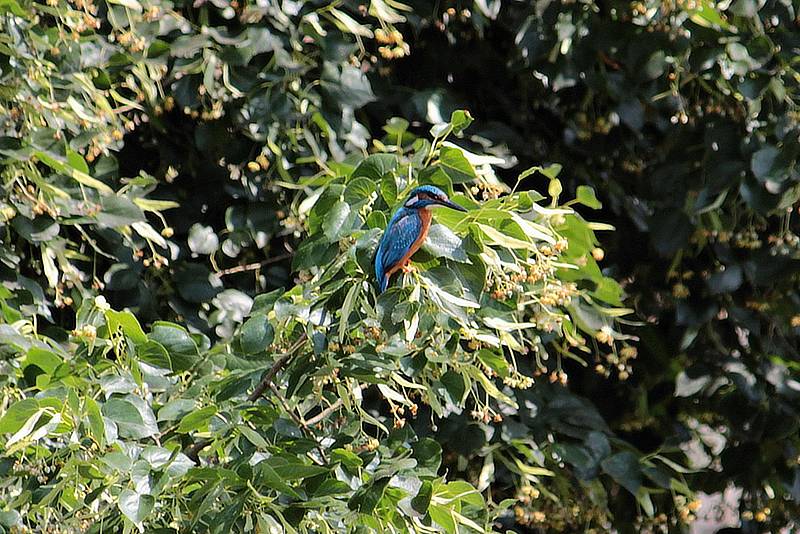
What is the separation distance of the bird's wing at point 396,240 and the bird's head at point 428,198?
15 mm

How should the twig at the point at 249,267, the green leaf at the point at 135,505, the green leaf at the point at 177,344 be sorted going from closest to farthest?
the green leaf at the point at 135,505, the green leaf at the point at 177,344, the twig at the point at 249,267

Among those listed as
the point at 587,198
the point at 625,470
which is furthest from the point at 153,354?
the point at 625,470

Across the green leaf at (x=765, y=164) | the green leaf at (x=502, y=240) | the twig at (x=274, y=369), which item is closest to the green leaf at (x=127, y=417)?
the twig at (x=274, y=369)

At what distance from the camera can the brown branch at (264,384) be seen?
1.04m

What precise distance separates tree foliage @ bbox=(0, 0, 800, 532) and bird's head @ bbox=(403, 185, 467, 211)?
0.03m

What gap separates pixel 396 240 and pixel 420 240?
0.02 meters

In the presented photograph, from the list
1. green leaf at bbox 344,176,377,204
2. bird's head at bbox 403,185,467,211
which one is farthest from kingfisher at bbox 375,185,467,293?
green leaf at bbox 344,176,377,204

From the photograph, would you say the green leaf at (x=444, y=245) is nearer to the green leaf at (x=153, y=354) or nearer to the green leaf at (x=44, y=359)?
the green leaf at (x=153, y=354)

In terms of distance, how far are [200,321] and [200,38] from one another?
410 mm

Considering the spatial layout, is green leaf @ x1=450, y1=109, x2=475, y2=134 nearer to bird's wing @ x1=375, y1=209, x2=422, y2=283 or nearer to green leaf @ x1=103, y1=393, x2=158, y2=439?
bird's wing @ x1=375, y1=209, x2=422, y2=283

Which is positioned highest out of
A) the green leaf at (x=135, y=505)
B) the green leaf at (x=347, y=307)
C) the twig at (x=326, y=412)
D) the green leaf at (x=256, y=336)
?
the green leaf at (x=347, y=307)

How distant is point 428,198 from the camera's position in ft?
3.07

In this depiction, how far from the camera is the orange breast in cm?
91

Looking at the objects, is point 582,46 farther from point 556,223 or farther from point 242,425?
point 242,425
